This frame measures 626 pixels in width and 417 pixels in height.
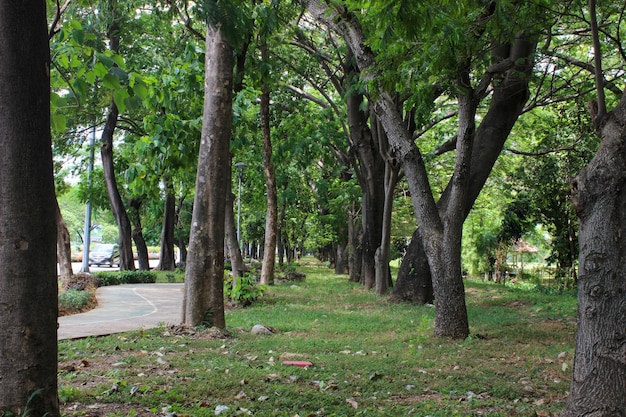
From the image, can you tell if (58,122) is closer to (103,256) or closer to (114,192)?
(114,192)

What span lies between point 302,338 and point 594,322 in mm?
5011

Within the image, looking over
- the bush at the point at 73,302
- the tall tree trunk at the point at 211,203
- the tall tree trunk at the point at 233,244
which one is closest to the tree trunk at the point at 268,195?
the tall tree trunk at the point at 233,244

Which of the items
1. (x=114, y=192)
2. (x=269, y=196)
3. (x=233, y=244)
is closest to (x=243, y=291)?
(x=233, y=244)

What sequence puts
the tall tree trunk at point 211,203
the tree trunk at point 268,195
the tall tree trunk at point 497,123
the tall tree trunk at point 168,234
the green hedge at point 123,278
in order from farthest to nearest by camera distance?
the tall tree trunk at point 168,234 < the green hedge at point 123,278 < the tree trunk at point 268,195 < the tall tree trunk at point 497,123 < the tall tree trunk at point 211,203

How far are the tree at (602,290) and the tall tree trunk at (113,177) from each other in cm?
1904

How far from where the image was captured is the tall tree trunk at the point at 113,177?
2071cm

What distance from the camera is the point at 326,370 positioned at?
612 centimetres

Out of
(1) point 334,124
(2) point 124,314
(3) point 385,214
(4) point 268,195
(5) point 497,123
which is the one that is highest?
(1) point 334,124

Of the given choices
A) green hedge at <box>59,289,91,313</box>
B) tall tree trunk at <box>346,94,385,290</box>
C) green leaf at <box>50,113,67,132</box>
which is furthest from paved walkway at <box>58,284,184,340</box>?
tall tree trunk at <box>346,94,385,290</box>

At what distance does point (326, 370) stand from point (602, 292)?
3.03 m

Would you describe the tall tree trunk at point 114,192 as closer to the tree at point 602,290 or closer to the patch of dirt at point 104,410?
the patch of dirt at point 104,410

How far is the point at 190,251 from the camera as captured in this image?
8.48 meters

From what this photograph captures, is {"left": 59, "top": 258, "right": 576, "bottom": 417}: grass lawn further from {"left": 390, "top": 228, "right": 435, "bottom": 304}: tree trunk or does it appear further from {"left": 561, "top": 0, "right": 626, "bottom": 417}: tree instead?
{"left": 390, "top": 228, "right": 435, "bottom": 304}: tree trunk

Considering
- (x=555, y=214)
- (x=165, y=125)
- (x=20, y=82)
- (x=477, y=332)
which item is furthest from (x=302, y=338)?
(x=555, y=214)
